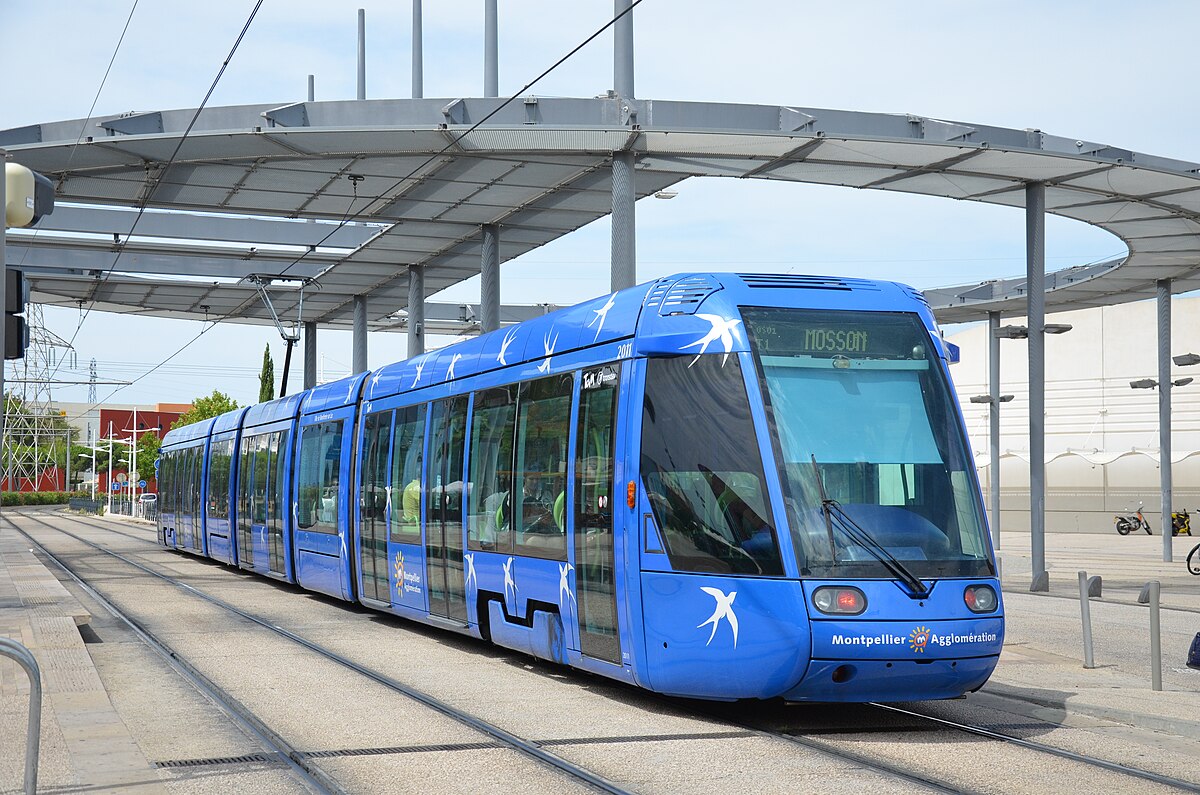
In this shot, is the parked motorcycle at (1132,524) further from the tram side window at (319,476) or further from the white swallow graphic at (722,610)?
the white swallow graphic at (722,610)

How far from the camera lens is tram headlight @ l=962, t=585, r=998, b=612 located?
904cm

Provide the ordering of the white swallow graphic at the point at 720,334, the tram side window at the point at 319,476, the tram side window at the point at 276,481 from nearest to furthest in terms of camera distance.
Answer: the white swallow graphic at the point at 720,334 < the tram side window at the point at 319,476 < the tram side window at the point at 276,481

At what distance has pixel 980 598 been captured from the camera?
29.8 ft

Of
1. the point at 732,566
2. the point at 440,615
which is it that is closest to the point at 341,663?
the point at 440,615

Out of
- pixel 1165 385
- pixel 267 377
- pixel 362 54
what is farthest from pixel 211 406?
pixel 1165 385

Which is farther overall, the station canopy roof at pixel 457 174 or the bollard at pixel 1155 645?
the station canopy roof at pixel 457 174

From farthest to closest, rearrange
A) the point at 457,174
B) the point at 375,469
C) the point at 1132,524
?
1. the point at 1132,524
2. the point at 457,174
3. the point at 375,469

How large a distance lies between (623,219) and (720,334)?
1074 centimetres

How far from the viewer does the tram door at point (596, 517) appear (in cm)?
1012

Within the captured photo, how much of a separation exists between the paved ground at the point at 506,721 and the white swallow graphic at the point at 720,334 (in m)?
2.58

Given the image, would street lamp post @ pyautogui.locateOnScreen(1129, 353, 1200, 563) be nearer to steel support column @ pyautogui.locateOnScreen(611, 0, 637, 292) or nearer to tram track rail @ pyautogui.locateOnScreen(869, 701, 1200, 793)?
steel support column @ pyautogui.locateOnScreen(611, 0, 637, 292)

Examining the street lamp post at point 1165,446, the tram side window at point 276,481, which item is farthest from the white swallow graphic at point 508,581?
the street lamp post at point 1165,446

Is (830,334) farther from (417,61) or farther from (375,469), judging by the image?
(417,61)

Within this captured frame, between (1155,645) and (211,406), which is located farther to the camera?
(211,406)
